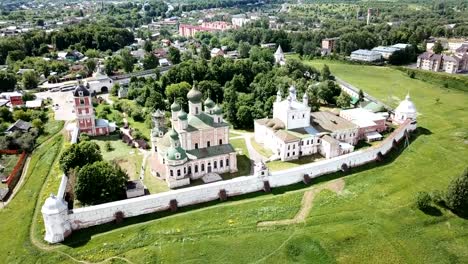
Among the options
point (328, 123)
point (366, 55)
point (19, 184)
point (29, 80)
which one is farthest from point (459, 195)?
point (29, 80)

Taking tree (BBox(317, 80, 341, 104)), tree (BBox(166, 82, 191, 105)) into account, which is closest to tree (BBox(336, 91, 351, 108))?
tree (BBox(317, 80, 341, 104))

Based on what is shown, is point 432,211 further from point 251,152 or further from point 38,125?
point 38,125

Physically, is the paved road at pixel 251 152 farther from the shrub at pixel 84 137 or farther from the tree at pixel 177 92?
the shrub at pixel 84 137

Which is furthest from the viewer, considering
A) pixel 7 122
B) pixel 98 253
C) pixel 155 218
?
pixel 7 122

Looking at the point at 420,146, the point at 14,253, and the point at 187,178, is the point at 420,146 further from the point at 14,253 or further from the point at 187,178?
the point at 14,253

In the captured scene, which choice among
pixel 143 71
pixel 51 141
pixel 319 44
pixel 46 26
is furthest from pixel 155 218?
pixel 46 26

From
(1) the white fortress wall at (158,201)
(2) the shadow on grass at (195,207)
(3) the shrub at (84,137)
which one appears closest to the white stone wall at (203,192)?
(1) the white fortress wall at (158,201)
